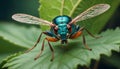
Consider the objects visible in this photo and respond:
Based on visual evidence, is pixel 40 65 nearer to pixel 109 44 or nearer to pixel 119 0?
pixel 109 44

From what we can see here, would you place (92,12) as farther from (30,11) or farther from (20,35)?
(30,11)

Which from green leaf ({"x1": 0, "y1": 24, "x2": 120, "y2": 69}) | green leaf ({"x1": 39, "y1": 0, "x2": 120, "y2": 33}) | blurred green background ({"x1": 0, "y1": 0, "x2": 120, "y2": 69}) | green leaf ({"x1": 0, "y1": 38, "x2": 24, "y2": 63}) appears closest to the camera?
green leaf ({"x1": 0, "y1": 24, "x2": 120, "y2": 69})

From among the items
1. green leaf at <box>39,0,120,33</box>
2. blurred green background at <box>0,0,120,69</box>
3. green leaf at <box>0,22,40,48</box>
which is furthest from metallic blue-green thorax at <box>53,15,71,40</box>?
blurred green background at <box>0,0,120,69</box>

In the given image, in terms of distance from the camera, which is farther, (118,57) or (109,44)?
(118,57)

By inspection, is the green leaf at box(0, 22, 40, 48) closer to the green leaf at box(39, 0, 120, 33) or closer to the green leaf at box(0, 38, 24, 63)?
the green leaf at box(0, 38, 24, 63)

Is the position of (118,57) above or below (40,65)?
below

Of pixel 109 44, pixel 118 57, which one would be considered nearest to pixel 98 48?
pixel 109 44

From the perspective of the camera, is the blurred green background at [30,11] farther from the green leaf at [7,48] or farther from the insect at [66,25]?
the insect at [66,25]
